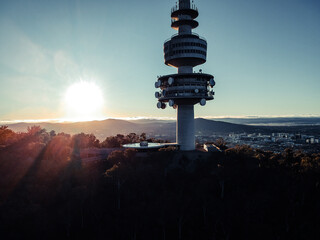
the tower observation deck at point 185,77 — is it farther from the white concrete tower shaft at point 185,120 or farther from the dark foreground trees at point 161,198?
the dark foreground trees at point 161,198

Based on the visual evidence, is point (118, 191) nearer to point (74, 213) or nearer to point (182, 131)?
point (74, 213)

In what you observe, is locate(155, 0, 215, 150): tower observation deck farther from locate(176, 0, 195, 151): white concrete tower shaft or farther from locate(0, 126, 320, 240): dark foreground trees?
locate(0, 126, 320, 240): dark foreground trees

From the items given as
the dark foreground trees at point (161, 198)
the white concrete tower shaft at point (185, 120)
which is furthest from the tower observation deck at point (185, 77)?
the dark foreground trees at point (161, 198)

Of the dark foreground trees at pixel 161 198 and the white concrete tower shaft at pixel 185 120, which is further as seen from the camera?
the white concrete tower shaft at pixel 185 120

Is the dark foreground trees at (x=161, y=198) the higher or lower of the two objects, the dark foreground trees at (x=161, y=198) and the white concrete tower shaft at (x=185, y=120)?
the lower

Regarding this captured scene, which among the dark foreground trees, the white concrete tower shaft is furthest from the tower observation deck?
the dark foreground trees

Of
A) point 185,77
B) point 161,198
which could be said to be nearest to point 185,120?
point 185,77

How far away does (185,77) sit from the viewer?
66.5m

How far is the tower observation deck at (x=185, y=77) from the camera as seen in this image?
6566cm

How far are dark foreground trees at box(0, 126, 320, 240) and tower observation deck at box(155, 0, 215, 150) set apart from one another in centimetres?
1299

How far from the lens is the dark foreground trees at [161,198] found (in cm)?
4456

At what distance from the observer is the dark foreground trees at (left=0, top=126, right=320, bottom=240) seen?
Result: 44.6 metres

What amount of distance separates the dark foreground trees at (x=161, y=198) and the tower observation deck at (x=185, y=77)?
13.0m

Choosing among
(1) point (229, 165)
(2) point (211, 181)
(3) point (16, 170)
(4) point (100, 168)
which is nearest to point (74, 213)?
(4) point (100, 168)
